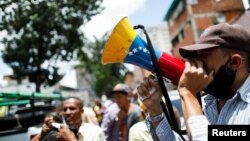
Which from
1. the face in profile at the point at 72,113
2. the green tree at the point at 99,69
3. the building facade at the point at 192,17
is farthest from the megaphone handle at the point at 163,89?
the green tree at the point at 99,69

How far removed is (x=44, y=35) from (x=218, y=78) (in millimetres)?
18842

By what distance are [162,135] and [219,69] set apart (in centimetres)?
51

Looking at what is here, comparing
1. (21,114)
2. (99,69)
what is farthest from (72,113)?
(99,69)

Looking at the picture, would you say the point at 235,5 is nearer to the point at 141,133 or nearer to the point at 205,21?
the point at 141,133

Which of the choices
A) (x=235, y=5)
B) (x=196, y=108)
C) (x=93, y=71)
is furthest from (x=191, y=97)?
(x=93, y=71)

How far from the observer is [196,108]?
5.57 feet

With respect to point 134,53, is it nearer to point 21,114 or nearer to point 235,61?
point 235,61

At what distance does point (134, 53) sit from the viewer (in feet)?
6.70

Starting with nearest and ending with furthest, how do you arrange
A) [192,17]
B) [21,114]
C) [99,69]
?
[21,114] < [192,17] < [99,69]

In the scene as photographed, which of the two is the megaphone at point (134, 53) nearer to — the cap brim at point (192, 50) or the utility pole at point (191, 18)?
the cap brim at point (192, 50)

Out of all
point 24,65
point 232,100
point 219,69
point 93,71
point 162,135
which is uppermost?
point 219,69

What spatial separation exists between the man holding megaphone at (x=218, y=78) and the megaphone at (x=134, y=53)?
141 millimetres

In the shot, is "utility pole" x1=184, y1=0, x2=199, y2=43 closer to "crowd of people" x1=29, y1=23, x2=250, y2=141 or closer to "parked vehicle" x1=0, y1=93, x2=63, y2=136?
"parked vehicle" x1=0, y1=93, x2=63, y2=136

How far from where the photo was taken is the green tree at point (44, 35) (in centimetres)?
1872
